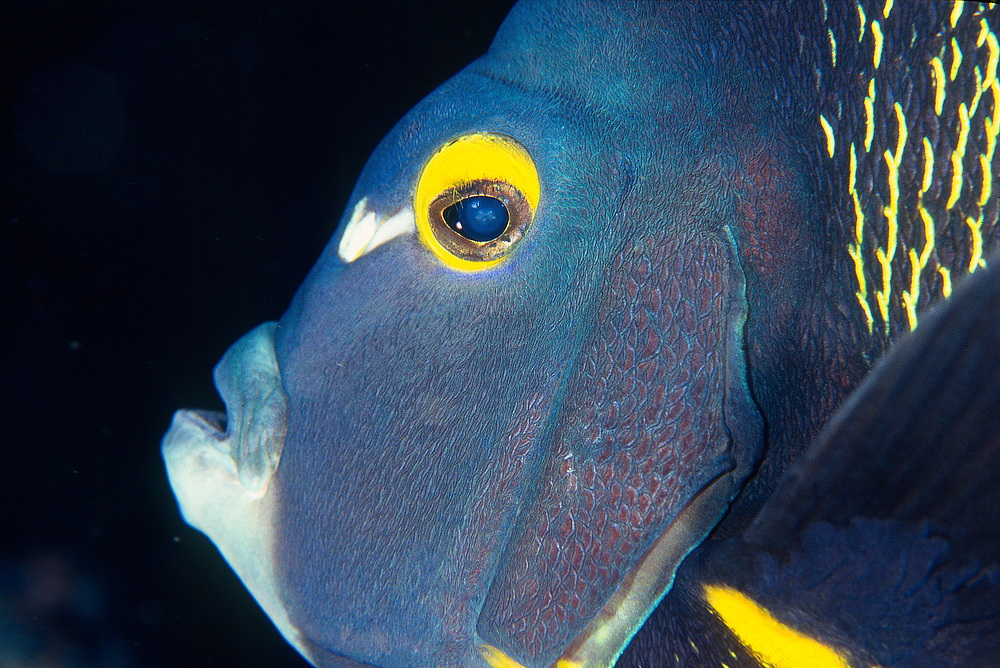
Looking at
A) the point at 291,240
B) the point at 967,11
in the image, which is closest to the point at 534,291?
the point at 967,11

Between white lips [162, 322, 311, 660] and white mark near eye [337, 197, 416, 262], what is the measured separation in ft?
1.18

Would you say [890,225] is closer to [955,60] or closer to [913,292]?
[913,292]

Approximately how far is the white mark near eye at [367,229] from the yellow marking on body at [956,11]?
1089mm

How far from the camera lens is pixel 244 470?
1.44 metres

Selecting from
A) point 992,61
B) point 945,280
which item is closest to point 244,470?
point 945,280

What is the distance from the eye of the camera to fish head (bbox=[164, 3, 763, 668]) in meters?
1.08

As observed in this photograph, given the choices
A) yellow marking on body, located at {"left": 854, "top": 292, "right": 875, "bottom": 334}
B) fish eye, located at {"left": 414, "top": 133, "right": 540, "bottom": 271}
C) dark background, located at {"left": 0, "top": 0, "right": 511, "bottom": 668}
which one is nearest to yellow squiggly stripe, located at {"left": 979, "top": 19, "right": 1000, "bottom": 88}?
yellow marking on body, located at {"left": 854, "top": 292, "right": 875, "bottom": 334}

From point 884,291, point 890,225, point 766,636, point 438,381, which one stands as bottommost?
point 766,636

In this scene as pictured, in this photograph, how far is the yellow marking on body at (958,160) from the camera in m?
1.03

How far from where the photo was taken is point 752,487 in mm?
1098

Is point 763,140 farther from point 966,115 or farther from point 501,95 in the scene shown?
point 501,95

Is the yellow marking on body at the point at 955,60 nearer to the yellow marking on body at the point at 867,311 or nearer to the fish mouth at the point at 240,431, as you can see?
the yellow marking on body at the point at 867,311

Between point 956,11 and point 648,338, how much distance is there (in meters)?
0.80

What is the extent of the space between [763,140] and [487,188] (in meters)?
0.56
